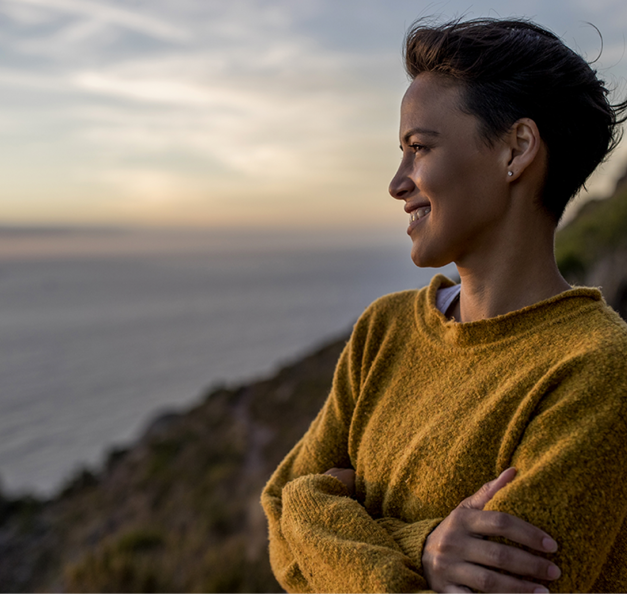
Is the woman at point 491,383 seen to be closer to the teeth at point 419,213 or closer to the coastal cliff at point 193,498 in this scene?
the teeth at point 419,213

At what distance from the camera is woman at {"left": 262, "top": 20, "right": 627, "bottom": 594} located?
50.7 inches

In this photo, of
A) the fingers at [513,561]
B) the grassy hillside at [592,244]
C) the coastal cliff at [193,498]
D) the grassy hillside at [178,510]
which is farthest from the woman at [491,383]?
the grassy hillside at [178,510]

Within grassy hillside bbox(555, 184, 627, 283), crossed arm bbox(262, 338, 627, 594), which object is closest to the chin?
crossed arm bbox(262, 338, 627, 594)

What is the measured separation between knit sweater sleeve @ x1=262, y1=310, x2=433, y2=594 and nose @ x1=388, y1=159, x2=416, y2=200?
62cm

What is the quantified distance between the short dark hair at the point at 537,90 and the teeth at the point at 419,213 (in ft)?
0.83

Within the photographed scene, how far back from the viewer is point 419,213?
171 cm

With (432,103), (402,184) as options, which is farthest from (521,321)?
(432,103)

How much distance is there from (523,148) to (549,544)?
993 mm

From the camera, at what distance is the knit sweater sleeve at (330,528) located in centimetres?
143

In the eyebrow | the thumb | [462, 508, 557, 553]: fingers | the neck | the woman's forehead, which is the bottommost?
[462, 508, 557, 553]: fingers

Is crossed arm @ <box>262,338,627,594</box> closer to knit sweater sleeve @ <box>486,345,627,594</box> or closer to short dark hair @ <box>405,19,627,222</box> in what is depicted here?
knit sweater sleeve @ <box>486,345,627,594</box>

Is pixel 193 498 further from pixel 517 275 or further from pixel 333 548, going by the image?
pixel 517 275

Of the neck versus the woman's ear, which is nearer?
the woman's ear

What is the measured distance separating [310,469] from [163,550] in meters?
11.1
